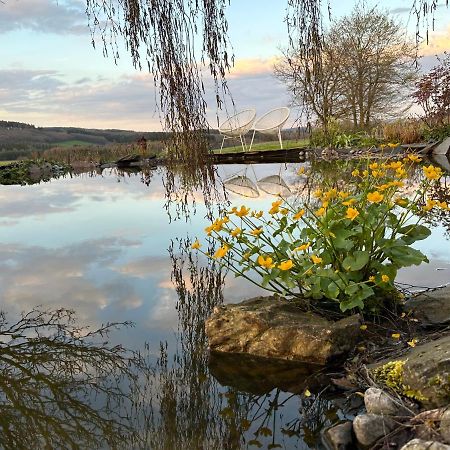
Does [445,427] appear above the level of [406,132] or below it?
below

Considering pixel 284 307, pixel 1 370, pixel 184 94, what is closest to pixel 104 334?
pixel 1 370

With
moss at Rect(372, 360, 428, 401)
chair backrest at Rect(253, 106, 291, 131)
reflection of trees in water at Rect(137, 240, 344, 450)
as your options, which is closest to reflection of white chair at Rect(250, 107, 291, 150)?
chair backrest at Rect(253, 106, 291, 131)

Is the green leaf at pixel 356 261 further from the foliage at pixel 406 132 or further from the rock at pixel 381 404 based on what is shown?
the foliage at pixel 406 132

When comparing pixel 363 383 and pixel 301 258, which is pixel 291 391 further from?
pixel 301 258

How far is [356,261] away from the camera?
98.7 inches

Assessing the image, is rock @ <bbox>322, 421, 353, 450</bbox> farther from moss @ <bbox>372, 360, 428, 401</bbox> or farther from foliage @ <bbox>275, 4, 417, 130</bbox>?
foliage @ <bbox>275, 4, 417, 130</bbox>

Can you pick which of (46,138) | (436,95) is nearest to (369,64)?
Answer: (436,95)

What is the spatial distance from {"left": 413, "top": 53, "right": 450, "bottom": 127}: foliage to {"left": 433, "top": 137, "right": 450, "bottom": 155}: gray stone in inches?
57.5

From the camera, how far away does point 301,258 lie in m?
2.77

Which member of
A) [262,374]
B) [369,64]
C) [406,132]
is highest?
[369,64]

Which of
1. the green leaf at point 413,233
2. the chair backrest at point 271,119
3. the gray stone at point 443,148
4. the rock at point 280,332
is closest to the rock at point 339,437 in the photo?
the rock at point 280,332

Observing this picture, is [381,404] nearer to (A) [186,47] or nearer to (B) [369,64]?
(A) [186,47]

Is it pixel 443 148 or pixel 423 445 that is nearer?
pixel 423 445

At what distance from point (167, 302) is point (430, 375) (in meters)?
1.85
